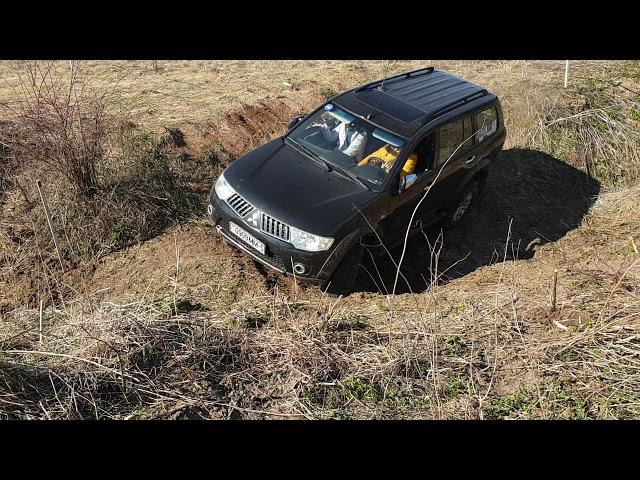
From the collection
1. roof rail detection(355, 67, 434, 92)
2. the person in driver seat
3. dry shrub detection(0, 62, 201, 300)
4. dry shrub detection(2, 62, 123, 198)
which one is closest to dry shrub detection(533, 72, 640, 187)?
roof rail detection(355, 67, 434, 92)

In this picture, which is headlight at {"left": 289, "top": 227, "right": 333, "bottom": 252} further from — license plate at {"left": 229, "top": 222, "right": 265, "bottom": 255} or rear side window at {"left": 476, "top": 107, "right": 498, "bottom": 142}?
rear side window at {"left": 476, "top": 107, "right": 498, "bottom": 142}

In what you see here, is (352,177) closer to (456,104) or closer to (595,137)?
(456,104)

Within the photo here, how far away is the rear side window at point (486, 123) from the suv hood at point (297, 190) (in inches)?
81.9

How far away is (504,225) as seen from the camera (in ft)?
25.8

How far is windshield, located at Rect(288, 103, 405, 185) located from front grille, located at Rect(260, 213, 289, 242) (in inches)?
42.3

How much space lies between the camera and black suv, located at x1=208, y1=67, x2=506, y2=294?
527 cm

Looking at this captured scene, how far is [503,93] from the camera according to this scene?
34.1 ft

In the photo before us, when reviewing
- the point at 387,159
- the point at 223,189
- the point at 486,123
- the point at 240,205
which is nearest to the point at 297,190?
the point at 240,205

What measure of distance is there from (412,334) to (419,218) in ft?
6.57

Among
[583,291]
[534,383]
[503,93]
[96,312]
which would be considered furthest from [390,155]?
[503,93]

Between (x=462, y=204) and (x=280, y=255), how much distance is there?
10.5 ft

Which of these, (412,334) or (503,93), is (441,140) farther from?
(503,93)

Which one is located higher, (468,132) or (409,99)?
(409,99)

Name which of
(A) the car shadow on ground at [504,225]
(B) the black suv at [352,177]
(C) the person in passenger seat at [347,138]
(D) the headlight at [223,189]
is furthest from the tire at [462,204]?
(D) the headlight at [223,189]
